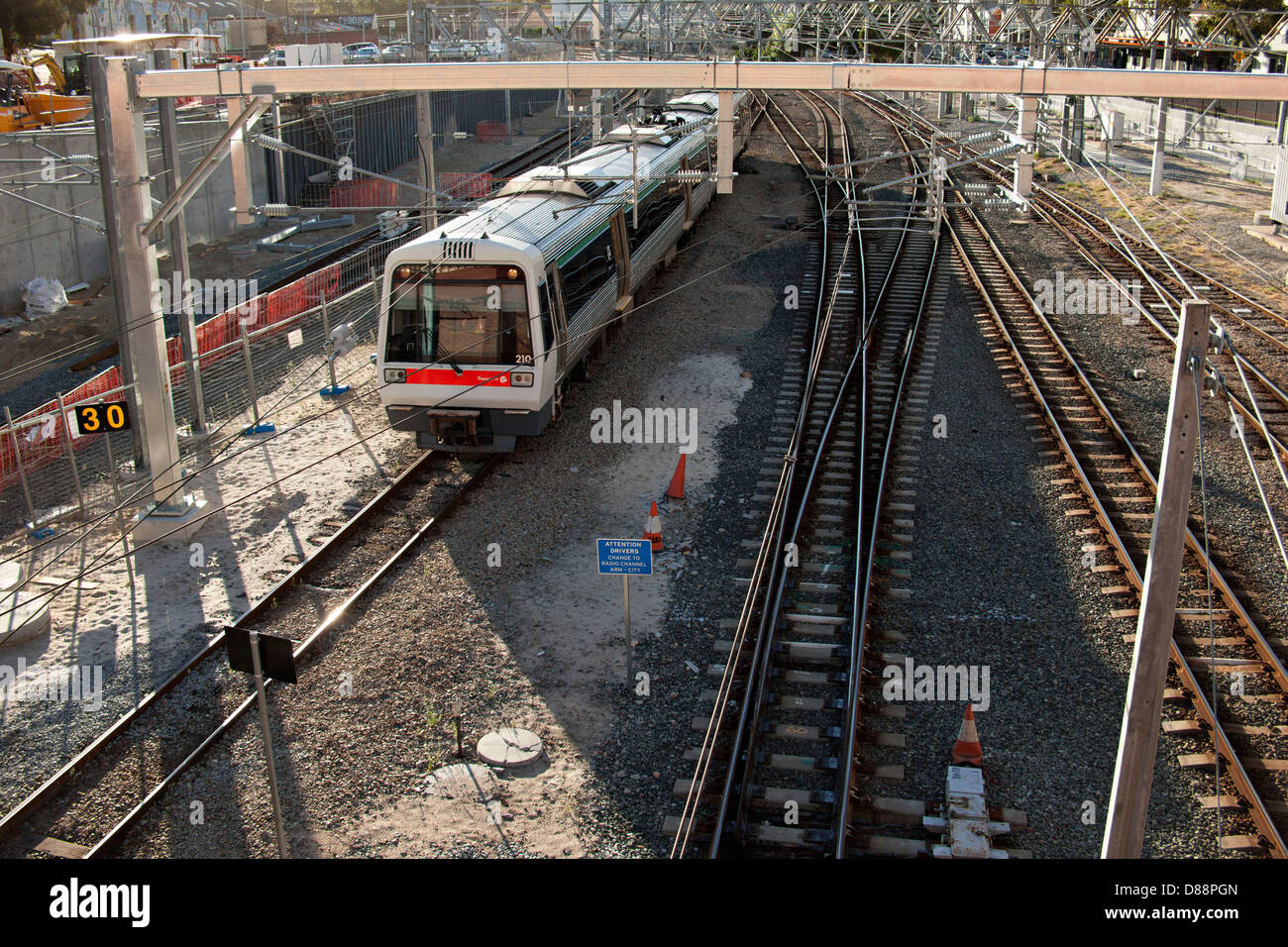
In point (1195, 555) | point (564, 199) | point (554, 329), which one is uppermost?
point (564, 199)

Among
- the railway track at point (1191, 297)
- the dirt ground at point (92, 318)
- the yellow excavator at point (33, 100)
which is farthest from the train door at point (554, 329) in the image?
the yellow excavator at point (33, 100)

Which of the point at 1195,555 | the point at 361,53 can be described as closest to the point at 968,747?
the point at 1195,555

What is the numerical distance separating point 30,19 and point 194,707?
34.6 meters

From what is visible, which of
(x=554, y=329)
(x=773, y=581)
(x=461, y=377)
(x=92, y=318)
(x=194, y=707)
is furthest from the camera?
(x=92, y=318)

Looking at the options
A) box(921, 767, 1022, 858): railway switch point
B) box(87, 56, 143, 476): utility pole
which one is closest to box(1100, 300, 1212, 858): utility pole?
box(921, 767, 1022, 858): railway switch point

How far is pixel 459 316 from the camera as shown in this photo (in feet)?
44.8

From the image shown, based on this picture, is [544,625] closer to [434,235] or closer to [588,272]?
[434,235]

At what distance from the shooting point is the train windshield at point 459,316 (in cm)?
1355

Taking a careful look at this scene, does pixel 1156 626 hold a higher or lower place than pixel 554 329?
higher

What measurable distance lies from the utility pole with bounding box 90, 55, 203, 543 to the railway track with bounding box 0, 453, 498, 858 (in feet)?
5.91

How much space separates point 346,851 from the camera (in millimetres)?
7906

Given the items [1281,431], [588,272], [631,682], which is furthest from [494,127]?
[631,682]

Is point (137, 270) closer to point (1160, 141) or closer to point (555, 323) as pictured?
point (555, 323)

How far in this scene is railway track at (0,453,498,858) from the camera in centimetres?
823
